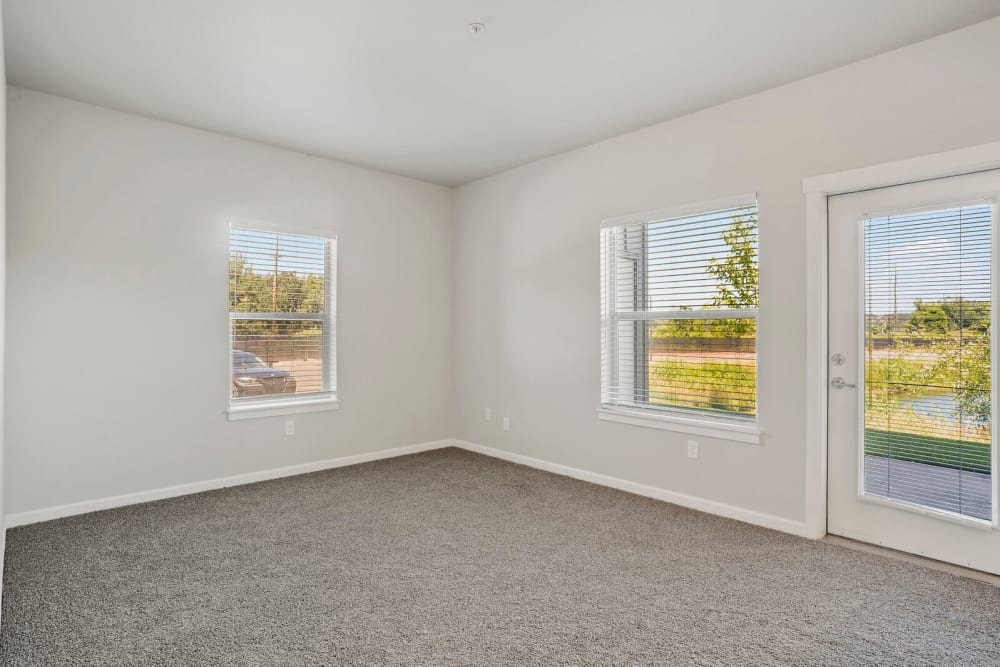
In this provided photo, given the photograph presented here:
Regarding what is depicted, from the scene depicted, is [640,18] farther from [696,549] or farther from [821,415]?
[696,549]

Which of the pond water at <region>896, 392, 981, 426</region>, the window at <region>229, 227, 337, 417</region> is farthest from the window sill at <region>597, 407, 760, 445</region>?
the window at <region>229, 227, 337, 417</region>

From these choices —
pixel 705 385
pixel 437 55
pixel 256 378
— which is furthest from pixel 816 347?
pixel 256 378

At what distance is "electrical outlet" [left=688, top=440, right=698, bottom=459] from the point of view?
366 centimetres

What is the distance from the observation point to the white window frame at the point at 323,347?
4148 mm

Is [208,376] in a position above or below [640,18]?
below

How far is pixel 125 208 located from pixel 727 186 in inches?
152

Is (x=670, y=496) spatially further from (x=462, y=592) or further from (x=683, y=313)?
(x=462, y=592)

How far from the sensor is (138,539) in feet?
10.2

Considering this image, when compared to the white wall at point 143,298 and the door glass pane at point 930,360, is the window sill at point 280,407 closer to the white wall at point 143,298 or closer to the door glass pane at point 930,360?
the white wall at point 143,298

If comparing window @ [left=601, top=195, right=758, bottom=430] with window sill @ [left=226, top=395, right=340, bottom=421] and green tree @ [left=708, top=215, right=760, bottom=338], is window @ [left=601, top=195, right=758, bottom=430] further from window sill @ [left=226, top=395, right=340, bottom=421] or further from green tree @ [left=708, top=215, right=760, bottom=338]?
window sill @ [left=226, top=395, right=340, bottom=421]

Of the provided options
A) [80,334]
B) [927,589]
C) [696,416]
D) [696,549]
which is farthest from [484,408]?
[927,589]

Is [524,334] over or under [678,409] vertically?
over

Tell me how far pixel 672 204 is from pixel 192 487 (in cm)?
384

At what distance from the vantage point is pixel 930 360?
2.82m
